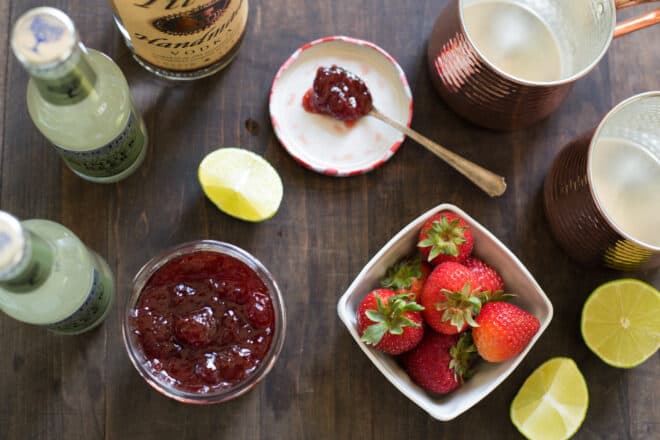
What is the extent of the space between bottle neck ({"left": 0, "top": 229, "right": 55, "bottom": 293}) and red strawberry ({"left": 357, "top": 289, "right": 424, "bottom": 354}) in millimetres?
454

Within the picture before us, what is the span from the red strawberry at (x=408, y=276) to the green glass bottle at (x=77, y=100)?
46 cm

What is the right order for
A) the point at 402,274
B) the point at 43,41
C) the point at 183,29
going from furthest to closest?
the point at 402,274 < the point at 183,29 < the point at 43,41

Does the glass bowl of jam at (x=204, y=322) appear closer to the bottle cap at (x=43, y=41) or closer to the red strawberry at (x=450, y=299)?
the red strawberry at (x=450, y=299)

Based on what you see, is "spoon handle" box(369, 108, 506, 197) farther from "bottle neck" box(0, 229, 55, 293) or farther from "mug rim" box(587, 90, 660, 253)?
"bottle neck" box(0, 229, 55, 293)

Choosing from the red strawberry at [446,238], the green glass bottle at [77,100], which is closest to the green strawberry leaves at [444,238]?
the red strawberry at [446,238]

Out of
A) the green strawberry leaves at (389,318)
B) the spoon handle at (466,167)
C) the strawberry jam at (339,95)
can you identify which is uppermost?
the strawberry jam at (339,95)

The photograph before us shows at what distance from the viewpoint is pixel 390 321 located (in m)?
1.03

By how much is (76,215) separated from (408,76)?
63 centimetres

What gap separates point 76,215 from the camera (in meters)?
1.18

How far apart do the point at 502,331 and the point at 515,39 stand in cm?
51

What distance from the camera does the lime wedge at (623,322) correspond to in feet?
3.82

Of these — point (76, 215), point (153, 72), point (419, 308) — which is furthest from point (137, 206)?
point (419, 308)

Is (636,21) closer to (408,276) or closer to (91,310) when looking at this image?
(408,276)

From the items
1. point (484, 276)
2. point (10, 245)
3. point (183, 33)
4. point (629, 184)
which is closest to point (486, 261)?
point (484, 276)
